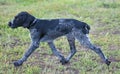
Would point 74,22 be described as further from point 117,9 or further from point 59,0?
point 59,0

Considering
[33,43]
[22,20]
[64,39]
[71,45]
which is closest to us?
[22,20]

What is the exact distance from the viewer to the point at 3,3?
49.8 ft

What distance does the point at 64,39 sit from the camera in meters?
10.2

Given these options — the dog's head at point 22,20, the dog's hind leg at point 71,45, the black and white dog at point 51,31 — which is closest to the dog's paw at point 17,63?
the black and white dog at point 51,31

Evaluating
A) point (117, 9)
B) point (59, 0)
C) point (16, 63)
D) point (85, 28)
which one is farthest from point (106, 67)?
point (59, 0)

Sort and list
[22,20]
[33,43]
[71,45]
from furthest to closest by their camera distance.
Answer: [71,45]
[33,43]
[22,20]

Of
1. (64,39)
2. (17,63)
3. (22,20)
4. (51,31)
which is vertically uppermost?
(22,20)

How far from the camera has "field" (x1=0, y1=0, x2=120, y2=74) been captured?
775cm

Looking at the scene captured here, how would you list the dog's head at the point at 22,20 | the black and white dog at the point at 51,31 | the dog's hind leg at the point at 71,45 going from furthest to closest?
the dog's hind leg at the point at 71,45 → the black and white dog at the point at 51,31 → the dog's head at the point at 22,20

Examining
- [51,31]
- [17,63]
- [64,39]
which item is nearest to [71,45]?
[51,31]

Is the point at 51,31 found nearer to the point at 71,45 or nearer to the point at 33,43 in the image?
the point at 33,43

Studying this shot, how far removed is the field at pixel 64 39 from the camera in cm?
775

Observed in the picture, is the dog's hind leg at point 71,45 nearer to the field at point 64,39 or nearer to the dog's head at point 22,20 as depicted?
the field at point 64,39

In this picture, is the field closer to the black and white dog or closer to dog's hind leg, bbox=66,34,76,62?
dog's hind leg, bbox=66,34,76,62
